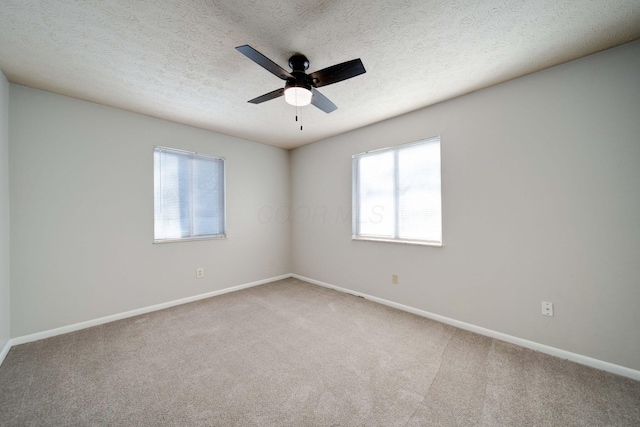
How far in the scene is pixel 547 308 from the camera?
2.09 meters

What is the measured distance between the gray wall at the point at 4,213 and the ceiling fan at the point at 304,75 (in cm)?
229

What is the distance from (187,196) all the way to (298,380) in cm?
282

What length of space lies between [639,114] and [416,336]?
2474mm

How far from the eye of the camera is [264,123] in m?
3.31

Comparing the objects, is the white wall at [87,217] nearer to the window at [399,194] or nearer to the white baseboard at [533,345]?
the window at [399,194]

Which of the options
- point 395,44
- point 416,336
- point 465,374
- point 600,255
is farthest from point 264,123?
point 600,255

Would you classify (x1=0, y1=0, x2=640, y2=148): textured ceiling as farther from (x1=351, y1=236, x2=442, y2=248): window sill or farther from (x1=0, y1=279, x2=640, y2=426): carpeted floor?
(x1=0, y1=279, x2=640, y2=426): carpeted floor

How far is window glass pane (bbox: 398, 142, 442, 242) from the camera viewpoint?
111 inches

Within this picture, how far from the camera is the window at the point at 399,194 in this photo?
2.85 m

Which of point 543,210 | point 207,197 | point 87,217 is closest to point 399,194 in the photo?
point 543,210

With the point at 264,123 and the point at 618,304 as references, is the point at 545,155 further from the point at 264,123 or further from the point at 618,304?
the point at 264,123

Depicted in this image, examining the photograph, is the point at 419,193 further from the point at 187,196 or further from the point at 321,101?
the point at 187,196

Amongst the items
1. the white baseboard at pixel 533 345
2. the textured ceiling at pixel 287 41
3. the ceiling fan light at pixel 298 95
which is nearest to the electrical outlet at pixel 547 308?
the white baseboard at pixel 533 345

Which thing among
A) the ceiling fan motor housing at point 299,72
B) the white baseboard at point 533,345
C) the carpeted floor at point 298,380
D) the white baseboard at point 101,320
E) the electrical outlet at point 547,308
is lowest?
the carpeted floor at point 298,380
